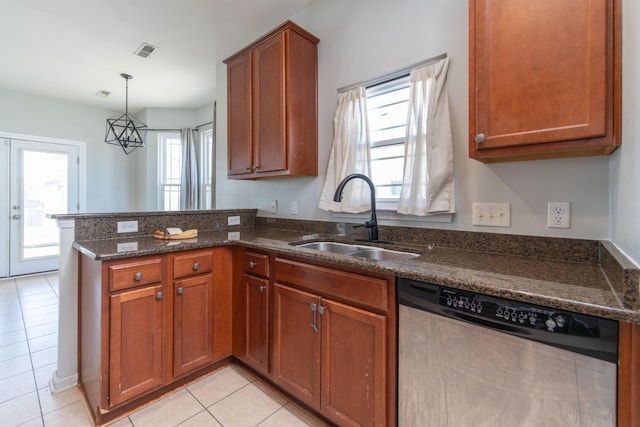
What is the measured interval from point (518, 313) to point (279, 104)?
191 cm

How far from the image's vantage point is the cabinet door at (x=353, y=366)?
1219 mm

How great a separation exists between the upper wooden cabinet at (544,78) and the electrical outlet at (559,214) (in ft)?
0.73

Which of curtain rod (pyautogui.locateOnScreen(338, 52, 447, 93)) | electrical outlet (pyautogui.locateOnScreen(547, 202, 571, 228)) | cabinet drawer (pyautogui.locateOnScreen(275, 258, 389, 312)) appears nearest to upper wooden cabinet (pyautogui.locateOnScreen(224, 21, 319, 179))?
curtain rod (pyautogui.locateOnScreen(338, 52, 447, 93))

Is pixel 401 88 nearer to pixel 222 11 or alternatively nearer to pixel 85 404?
pixel 222 11

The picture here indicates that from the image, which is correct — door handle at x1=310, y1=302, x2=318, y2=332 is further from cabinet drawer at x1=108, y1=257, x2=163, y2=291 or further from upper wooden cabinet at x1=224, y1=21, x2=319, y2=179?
upper wooden cabinet at x1=224, y1=21, x2=319, y2=179

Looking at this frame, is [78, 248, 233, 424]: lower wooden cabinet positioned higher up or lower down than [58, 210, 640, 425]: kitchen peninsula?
lower down

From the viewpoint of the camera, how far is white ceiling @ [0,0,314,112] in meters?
2.41

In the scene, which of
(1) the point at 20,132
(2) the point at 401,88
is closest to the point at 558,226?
(2) the point at 401,88

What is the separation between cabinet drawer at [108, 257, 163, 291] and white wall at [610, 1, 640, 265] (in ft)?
6.47

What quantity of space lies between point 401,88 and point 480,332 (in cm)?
154

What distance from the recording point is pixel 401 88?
6.24 ft

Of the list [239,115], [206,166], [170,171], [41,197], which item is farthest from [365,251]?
[41,197]

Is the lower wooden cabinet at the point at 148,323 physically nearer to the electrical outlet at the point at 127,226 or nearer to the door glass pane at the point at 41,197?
the electrical outlet at the point at 127,226

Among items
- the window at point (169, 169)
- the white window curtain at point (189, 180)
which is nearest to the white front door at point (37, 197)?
the window at point (169, 169)
